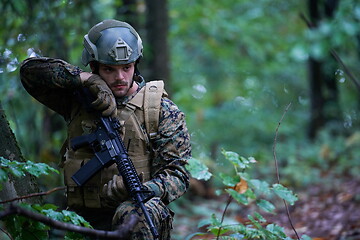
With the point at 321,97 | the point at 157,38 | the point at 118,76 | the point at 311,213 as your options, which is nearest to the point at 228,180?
the point at 118,76

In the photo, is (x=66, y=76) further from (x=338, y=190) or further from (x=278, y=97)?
(x=278, y=97)

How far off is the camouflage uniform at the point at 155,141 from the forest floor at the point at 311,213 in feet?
5.26

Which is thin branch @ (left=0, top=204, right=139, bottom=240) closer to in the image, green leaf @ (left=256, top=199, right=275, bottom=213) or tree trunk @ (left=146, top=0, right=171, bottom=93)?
green leaf @ (left=256, top=199, right=275, bottom=213)

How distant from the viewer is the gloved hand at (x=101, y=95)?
304 cm

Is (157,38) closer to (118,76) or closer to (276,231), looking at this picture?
(118,76)

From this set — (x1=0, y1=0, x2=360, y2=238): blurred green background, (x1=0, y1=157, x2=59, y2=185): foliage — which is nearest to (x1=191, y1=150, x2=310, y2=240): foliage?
Result: (x1=0, y1=157, x2=59, y2=185): foliage

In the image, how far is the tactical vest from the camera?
3180 mm

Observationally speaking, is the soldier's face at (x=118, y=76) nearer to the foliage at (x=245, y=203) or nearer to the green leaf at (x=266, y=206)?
the foliage at (x=245, y=203)

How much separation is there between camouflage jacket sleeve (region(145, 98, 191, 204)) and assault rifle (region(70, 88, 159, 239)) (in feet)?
0.74

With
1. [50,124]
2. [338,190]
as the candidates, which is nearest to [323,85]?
[338,190]

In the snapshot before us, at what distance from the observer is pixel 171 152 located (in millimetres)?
3203

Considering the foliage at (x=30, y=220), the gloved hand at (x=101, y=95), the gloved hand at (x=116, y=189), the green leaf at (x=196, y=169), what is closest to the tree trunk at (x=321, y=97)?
the green leaf at (x=196, y=169)

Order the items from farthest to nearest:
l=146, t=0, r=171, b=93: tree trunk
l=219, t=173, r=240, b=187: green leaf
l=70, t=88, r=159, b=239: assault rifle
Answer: l=146, t=0, r=171, b=93: tree trunk → l=219, t=173, r=240, b=187: green leaf → l=70, t=88, r=159, b=239: assault rifle

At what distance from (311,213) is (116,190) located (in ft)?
14.9
